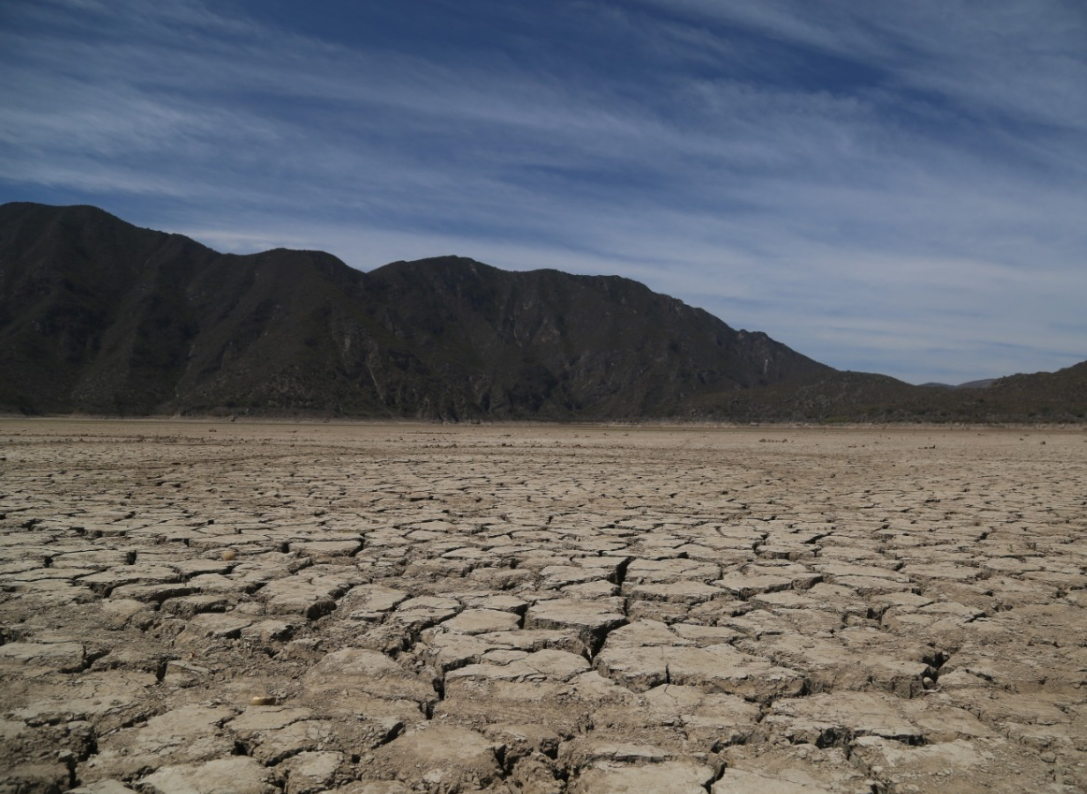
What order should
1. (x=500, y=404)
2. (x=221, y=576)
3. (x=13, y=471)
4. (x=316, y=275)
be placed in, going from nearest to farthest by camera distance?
(x=221, y=576)
(x=13, y=471)
(x=316, y=275)
(x=500, y=404)

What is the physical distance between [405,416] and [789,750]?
60.4 meters

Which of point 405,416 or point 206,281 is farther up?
point 206,281

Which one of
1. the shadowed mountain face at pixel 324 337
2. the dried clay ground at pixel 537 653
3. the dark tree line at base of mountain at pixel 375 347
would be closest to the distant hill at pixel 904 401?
the dark tree line at base of mountain at pixel 375 347

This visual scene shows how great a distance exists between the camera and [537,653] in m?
2.43

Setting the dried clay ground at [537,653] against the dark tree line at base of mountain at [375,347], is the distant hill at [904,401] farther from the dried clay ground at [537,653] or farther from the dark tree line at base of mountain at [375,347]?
the dried clay ground at [537,653]

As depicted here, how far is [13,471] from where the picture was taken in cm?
868

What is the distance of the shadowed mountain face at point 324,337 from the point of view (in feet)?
182

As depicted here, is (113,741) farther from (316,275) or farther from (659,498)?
(316,275)

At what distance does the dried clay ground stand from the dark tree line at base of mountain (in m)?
39.5

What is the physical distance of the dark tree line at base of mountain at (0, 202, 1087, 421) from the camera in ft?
166

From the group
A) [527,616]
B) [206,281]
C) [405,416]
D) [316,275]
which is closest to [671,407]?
[405,416]

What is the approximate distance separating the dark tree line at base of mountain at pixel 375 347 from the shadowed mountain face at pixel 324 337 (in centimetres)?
23

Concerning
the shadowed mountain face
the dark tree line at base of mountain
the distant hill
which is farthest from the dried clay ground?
the shadowed mountain face

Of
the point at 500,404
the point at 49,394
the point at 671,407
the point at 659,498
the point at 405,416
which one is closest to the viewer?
the point at 659,498
